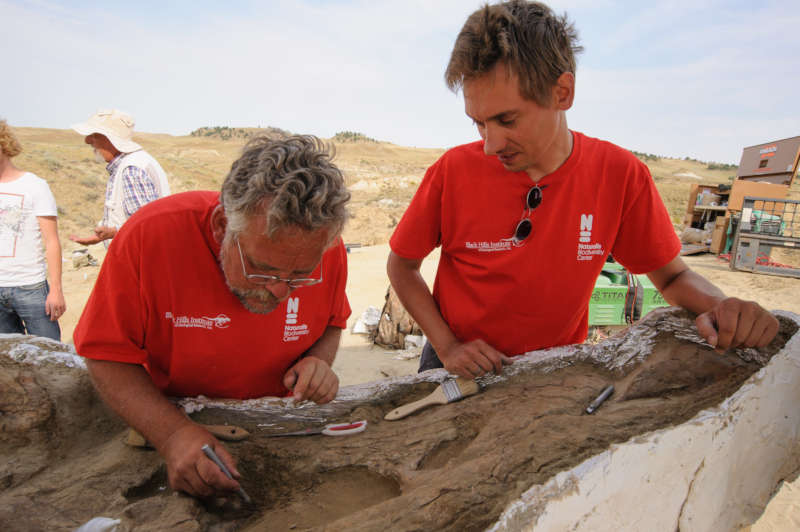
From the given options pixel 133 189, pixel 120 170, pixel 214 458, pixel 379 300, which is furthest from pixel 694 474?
pixel 379 300

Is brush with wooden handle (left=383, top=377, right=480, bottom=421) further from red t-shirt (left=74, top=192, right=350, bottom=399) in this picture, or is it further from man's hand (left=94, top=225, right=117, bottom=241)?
man's hand (left=94, top=225, right=117, bottom=241)

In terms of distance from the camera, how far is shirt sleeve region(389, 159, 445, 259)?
2059 millimetres

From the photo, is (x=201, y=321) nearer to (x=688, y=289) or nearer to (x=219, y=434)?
(x=219, y=434)

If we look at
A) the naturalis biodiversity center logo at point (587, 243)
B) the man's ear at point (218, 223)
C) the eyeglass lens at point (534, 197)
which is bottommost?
the man's ear at point (218, 223)

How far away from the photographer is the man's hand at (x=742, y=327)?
1650 millimetres

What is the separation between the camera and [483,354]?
2.01 m

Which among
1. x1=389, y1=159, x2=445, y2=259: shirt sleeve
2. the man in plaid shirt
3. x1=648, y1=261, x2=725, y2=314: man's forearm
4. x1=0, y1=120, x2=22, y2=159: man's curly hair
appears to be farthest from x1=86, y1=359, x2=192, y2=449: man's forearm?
x1=0, y1=120, x2=22, y2=159: man's curly hair

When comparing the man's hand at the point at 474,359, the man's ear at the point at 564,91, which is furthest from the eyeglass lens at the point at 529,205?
the man's hand at the point at 474,359

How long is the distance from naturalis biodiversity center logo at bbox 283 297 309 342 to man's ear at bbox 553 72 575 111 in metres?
1.20

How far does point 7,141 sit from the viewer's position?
3207 millimetres

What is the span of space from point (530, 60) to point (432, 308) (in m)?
1.09

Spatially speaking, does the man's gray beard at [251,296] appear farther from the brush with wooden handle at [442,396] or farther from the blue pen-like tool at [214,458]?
the brush with wooden handle at [442,396]

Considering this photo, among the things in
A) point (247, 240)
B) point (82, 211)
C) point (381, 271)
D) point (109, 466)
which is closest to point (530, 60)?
point (247, 240)

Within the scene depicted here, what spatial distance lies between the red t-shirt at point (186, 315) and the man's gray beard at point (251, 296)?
0.11ft
